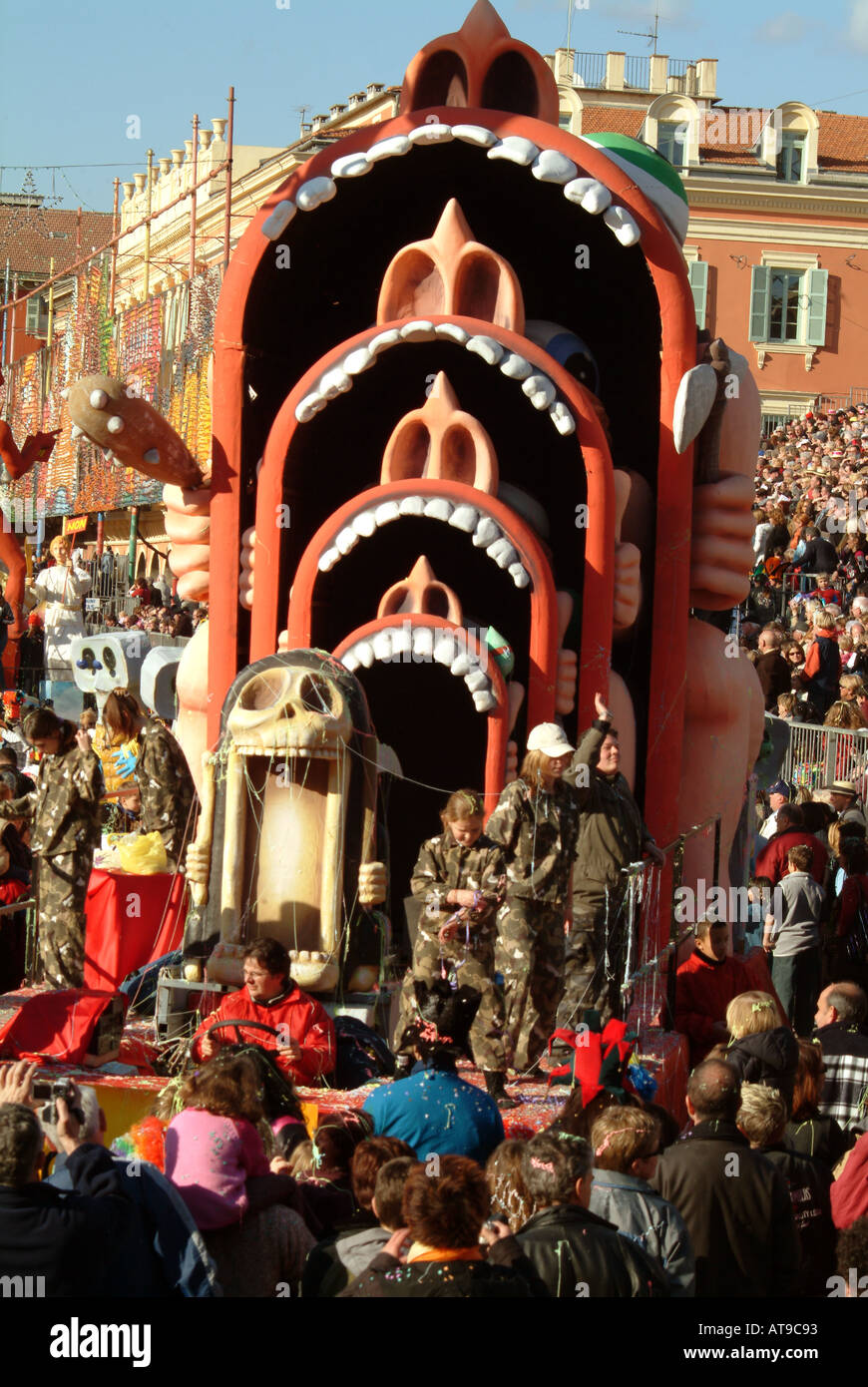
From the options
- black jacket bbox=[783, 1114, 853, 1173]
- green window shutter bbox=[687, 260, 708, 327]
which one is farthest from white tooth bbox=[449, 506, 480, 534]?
green window shutter bbox=[687, 260, 708, 327]

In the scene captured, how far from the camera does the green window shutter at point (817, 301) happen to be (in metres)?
41.4

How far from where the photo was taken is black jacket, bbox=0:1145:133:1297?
4.26 m

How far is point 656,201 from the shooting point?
11.4 meters

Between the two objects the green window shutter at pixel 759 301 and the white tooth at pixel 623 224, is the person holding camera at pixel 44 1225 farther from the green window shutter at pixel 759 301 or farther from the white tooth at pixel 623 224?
the green window shutter at pixel 759 301

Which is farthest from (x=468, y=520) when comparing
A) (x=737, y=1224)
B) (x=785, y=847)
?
(x=737, y=1224)

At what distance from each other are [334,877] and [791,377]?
3545cm

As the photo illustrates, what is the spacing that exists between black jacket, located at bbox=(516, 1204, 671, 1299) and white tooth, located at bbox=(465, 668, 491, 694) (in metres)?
5.92

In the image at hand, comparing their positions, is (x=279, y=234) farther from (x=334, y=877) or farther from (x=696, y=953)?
(x=696, y=953)

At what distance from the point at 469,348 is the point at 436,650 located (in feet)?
5.88

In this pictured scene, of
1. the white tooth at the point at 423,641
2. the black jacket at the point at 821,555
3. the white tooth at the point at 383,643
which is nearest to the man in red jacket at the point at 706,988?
the white tooth at the point at 423,641

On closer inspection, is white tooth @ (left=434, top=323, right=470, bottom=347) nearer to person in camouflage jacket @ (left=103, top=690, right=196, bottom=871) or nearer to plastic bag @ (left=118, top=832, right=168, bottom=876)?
person in camouflage jacket @ (left=103, top=690, right=196, bottom=871)

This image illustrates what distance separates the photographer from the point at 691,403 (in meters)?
10.8

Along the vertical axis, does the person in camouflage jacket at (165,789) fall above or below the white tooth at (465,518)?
below

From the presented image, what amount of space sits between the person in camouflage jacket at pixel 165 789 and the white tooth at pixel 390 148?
3.57m
